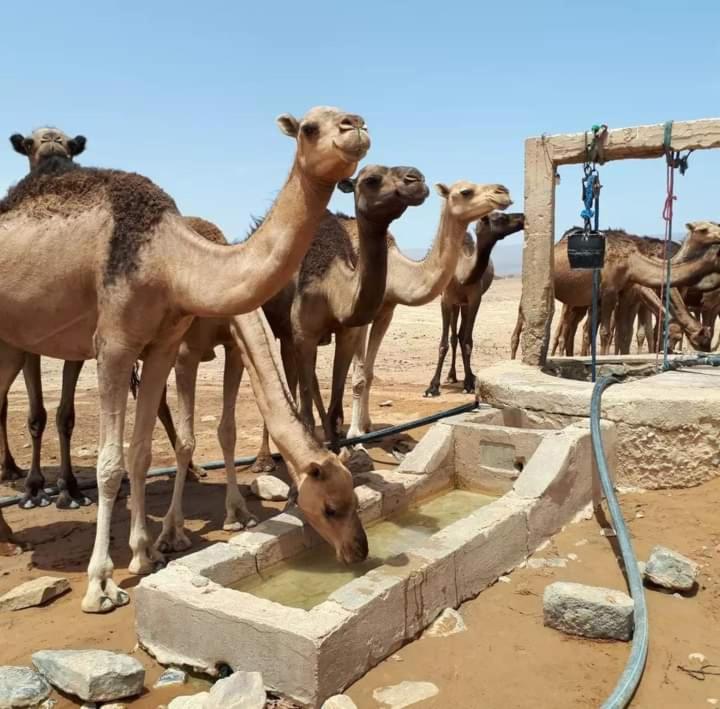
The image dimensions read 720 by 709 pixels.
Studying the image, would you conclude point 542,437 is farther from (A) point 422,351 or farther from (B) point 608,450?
(A) point 422,351

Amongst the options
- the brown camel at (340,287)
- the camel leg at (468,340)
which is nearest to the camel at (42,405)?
the brown camel at (340,287)

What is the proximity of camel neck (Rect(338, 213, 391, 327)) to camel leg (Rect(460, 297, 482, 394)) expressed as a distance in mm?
5912

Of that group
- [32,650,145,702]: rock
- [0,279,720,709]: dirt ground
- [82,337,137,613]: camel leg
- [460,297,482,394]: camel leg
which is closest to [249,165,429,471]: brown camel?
[0,279,720,709]: dirt ground

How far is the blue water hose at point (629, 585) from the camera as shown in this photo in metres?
3.29

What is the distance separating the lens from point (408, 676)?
11.7 ft

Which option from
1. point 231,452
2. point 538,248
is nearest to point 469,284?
point 538,248

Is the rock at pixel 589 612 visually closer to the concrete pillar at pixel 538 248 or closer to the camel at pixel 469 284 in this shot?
the concrete pillar at pixel 538 248

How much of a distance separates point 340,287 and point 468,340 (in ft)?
19.0

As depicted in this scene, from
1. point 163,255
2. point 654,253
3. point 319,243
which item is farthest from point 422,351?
point 163,255

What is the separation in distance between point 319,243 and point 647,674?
5349mm

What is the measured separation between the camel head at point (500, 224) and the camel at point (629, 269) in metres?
1.36

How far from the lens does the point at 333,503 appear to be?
417cm

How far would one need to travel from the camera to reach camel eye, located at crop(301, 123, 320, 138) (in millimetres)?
3797

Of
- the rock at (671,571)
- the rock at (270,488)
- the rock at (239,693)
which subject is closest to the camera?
the rock at (239,693)
